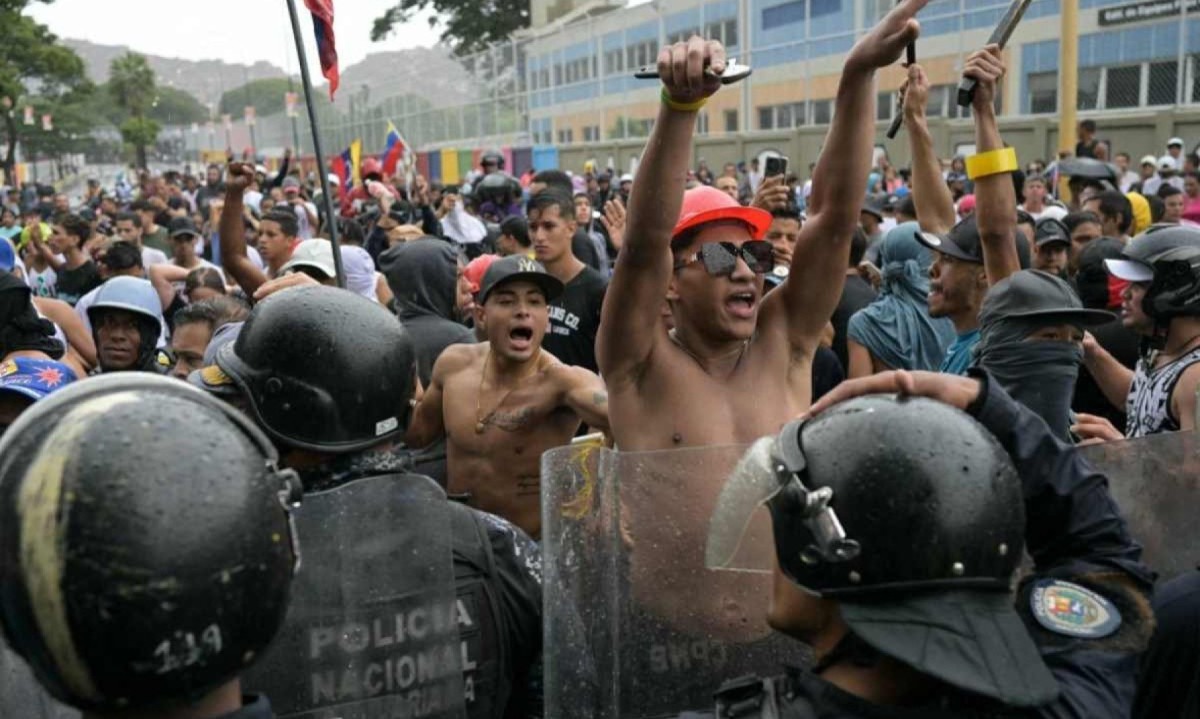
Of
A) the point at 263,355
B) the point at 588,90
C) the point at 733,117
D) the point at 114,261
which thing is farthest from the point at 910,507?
the point at 588,90

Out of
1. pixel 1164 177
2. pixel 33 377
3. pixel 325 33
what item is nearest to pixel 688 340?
pixel 33 377

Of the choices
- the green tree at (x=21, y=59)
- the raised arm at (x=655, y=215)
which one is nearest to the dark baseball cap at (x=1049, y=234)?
the raised arm at (x=655, y=215)

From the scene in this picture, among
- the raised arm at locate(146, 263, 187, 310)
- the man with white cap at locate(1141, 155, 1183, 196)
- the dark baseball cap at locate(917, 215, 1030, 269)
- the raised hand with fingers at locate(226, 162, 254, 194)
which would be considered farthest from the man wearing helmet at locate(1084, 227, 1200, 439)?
the man with white cap at locate(1141, 155, 1183, 196)

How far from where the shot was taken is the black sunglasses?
355 cm

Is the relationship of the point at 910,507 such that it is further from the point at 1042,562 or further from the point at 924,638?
the point at 1042,562

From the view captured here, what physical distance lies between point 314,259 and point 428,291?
78 centimetres

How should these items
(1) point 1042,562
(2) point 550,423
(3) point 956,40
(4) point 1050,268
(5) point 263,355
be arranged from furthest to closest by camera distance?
(3) point 956,40
(4) point 1050,268
(2) point 550,423
(5) point 263,355
(1) point 1042,562

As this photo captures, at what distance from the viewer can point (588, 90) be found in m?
35.2

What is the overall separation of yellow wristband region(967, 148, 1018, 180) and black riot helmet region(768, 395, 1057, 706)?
2855 millimetres

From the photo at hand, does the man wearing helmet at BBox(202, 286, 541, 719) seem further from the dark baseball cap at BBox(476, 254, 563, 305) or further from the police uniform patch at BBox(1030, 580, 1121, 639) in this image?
the dark baseball cap at BBox(476, 254, 563, 305)

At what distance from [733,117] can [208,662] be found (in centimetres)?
3189

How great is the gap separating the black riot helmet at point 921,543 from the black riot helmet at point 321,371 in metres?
1.08

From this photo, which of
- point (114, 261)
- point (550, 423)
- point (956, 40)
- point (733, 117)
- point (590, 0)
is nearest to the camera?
point (550, 423)

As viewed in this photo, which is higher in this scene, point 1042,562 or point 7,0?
point 7,0
